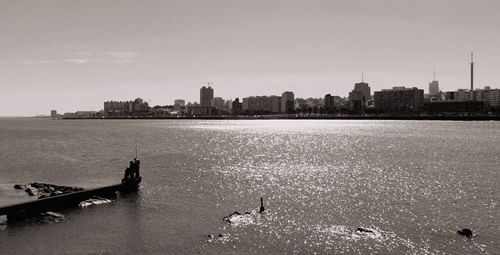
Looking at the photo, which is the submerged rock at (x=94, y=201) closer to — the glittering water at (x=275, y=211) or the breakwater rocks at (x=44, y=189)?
the glittering water at (x=275, y=211)

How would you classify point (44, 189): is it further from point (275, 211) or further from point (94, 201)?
point (275, 211)

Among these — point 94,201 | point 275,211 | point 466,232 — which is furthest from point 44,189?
point 466,232

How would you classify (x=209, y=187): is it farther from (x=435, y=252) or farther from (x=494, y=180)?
(x=494, y=180)

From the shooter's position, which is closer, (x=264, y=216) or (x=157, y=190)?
(x=264, y=216)

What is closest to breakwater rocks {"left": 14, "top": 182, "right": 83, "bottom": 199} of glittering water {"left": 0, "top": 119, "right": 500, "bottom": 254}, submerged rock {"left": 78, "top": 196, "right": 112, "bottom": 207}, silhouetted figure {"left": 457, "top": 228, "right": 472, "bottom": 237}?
glittering water {"left": 0, "top": 119, "right": 500, "bottom": 254}

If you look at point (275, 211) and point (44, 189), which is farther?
point (44, 189)

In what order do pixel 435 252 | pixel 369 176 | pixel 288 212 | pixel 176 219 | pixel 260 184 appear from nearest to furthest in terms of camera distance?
pixel 435 252 → pixel 176 219 → pixel 288 212 → pixel 260 184 → pixel 369 176

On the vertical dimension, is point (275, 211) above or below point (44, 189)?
below

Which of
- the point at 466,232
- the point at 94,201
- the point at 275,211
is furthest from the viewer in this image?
the point at 94,201

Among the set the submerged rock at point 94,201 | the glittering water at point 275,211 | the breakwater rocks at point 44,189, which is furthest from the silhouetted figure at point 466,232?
the breakwater rocks at point 44,189

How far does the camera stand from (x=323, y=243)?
97.4 feet

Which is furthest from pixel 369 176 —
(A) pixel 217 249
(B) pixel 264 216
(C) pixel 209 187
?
(A) pixel 217 249

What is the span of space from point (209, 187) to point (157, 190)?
6072mm

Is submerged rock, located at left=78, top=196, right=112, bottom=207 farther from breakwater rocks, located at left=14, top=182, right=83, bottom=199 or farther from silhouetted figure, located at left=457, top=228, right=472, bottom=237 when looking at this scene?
silhouetted figure, located at left=457, top=228, right=472, bottom=237
